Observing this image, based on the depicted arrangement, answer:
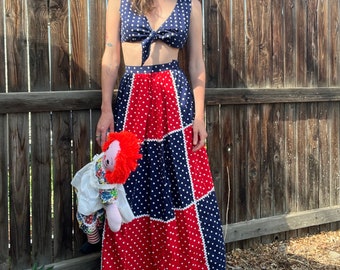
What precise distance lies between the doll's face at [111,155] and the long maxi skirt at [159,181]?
0.34 metres

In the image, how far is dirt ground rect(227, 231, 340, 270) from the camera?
3812mm

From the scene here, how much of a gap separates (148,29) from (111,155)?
2.49 feet

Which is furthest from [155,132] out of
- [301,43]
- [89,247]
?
[301,43]

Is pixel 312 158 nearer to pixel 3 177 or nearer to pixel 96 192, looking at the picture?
pixel 96 192

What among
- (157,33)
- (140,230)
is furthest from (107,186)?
(157,33)

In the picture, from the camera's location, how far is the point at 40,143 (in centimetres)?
297

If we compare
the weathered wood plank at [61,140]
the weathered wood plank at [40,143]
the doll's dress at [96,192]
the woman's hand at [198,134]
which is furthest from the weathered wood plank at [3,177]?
the woman's hand at [198,134]

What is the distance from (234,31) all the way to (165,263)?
179cm

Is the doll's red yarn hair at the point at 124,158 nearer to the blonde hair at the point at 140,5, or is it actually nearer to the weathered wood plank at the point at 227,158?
the blonde hair at the point at 140,5

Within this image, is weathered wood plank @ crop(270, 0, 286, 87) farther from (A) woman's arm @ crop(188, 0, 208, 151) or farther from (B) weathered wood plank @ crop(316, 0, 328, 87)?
(A) woman's arm @ crop(188, 0, 208, 151)

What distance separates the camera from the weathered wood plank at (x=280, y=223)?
12.9 ft

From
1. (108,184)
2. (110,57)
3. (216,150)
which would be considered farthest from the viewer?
(216,150)

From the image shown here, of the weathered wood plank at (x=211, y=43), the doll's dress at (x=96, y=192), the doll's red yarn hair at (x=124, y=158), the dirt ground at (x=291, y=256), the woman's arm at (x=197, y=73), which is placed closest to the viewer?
the doll's red yarn hair at (x=124, y=158)

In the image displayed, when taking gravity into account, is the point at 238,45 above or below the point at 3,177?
above
